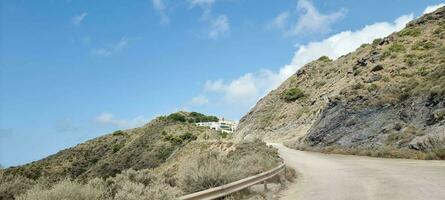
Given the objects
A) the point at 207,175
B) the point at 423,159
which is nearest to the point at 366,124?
the point at 423,159

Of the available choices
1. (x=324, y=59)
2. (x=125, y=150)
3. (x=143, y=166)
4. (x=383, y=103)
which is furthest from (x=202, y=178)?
(x=125, y=150)

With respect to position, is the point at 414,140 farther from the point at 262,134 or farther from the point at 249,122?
the point at 249,122

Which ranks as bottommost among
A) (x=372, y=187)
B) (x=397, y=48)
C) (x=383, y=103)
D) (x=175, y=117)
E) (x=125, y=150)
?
(x=372, y=187)

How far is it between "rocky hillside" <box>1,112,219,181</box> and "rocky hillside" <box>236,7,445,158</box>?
24.2 meters

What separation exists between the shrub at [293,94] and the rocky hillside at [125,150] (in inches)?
Result: 769

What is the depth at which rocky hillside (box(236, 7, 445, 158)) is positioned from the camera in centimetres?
3438

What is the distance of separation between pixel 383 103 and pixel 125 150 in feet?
297

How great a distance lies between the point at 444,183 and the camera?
15.9 metres

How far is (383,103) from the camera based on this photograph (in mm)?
41250

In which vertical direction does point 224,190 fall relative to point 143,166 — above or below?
below

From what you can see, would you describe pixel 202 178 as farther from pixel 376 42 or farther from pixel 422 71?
pixel 376 42

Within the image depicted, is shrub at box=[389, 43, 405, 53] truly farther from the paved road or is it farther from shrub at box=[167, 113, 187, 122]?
shrub at box=[167, 113, 187, 122]

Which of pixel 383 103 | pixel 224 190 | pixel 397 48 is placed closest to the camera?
pixel 224 190

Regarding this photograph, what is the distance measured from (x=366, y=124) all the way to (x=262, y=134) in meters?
43.8
